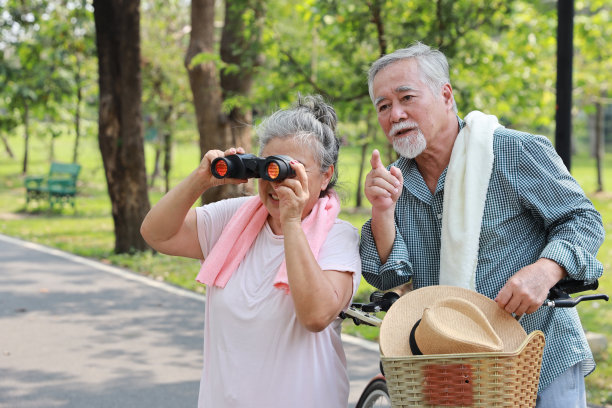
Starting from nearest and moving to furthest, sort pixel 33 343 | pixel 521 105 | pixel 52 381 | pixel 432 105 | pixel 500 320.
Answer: pixel 500 320 < pixel 432 105 < pixel 52 381 < pixel 33 343 < pixel 521 105

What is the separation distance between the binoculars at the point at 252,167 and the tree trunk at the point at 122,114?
9093 mm

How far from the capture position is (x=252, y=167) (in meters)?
2.40

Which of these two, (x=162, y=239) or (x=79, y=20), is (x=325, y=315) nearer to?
(x=162, y=239)

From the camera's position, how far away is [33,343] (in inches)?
270

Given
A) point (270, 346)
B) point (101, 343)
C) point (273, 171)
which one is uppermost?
point (273, 171)

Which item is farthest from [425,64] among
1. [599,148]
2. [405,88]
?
[599,148]

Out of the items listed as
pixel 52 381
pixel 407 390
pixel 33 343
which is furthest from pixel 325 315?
pixel 33 343

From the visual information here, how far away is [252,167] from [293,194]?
0.59 feet

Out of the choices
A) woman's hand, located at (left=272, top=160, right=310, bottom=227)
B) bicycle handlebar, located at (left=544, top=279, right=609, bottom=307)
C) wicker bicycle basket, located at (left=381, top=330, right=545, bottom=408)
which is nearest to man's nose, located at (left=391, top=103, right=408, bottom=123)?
woman's hand, located at (left=272, top=160, right=310, bottom=227)

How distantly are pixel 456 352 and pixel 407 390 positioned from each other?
17 centimetres

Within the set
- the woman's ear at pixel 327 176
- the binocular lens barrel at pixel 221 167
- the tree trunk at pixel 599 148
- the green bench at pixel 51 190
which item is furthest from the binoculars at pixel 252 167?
the tree trunk at pixel 599 148

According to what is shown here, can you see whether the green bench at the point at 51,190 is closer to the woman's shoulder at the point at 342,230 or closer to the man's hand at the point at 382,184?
the woman's shoulder at the point at 342,230

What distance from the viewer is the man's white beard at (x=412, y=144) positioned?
2.68 metres

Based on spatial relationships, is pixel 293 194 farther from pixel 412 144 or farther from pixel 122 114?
pixel 122 114
